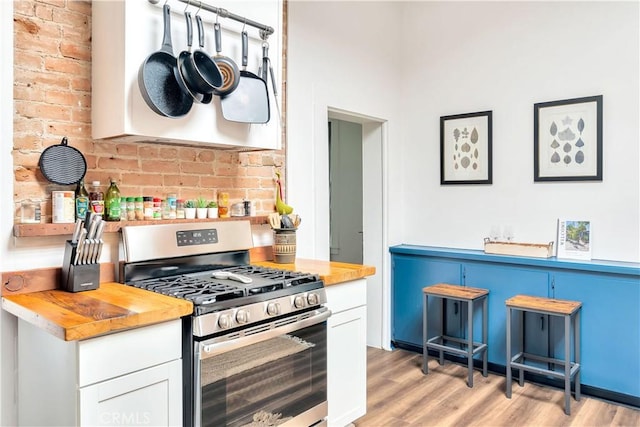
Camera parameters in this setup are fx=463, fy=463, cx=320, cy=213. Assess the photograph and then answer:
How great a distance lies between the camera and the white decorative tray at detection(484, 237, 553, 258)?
333 cm

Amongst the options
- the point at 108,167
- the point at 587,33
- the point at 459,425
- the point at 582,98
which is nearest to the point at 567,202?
the point at 582,98

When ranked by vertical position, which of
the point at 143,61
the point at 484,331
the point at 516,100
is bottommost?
the point at 484,331

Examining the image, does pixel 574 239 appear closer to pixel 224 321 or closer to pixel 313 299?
pixel 313 299

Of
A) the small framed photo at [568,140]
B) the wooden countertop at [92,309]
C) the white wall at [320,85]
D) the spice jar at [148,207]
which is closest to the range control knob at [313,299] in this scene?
the wooden countertop at [92,309]

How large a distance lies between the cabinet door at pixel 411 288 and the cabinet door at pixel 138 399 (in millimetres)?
2560

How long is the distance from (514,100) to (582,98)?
0.48m

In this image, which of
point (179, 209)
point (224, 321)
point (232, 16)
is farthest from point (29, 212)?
point (232, 16)

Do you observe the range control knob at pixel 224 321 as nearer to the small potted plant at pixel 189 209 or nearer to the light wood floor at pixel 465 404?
the small potted plant at pixel 189 209

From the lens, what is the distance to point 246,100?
2.30 meters

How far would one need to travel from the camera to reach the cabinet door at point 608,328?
2.92 metres

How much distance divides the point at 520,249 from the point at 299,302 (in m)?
2.07

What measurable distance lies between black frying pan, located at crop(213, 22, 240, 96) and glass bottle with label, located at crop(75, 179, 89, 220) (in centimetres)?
74

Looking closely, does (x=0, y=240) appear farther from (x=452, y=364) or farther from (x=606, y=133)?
(x=606, y=133)

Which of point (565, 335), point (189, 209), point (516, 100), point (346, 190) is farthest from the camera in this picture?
point (346, 190)
